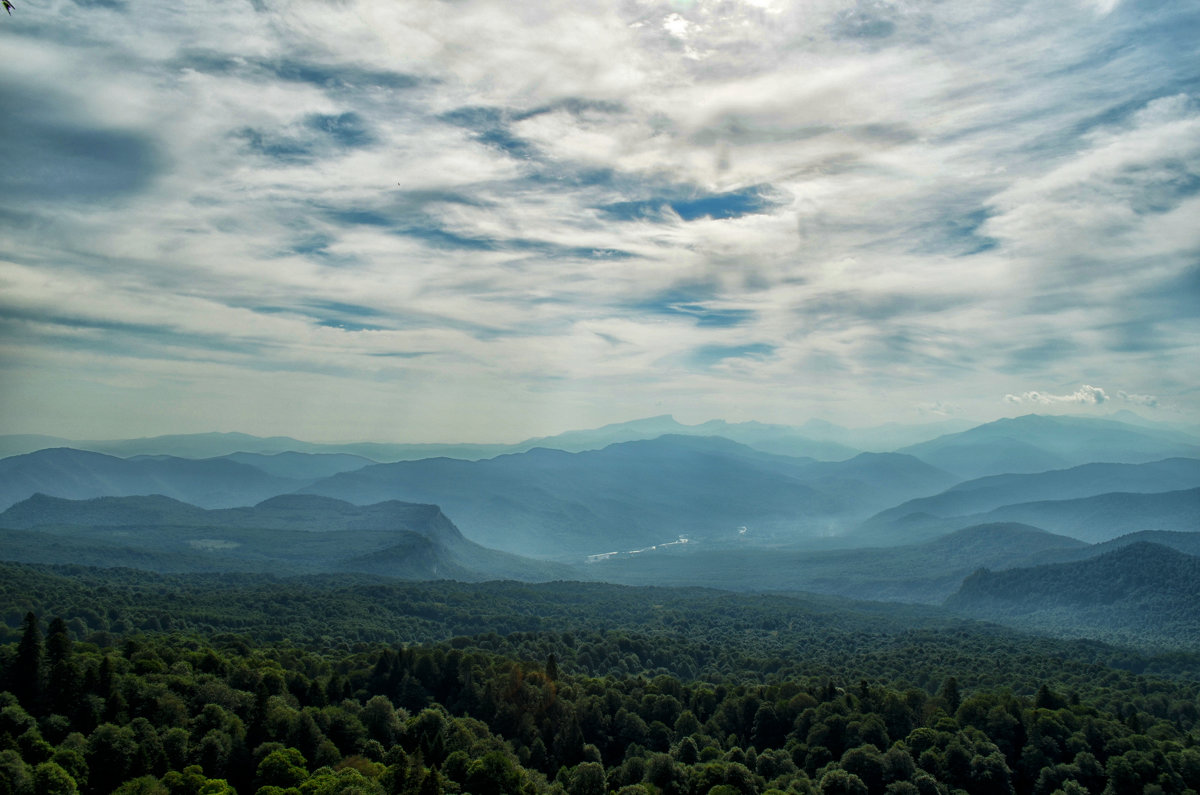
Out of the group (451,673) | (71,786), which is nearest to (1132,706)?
(451,673)

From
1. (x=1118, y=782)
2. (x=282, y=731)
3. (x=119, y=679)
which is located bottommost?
(x=1118, y=782)

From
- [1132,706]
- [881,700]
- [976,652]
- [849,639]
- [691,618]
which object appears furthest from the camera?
[691,618]

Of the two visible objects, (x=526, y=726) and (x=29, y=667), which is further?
(x=526, y=726)

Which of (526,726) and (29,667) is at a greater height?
(29,667)

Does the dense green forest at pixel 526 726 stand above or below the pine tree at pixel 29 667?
below

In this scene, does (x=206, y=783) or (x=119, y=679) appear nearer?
(x=206, y=783)

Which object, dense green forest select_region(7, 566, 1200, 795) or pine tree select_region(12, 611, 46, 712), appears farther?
pine tree select_region(12, 611, 46, 712)

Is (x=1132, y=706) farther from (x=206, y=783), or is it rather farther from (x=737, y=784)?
(x=206, y=783)

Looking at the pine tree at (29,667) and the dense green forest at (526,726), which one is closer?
the dense green forest at (526,726)

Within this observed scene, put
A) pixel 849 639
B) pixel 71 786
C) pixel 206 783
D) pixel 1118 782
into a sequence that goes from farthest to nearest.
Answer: pixel 849 639 → pixel 1118 782 → pixel 206 783 → pixel 71 786

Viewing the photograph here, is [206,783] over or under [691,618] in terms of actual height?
over

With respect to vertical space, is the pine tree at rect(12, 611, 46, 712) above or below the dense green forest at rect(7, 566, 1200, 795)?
above
